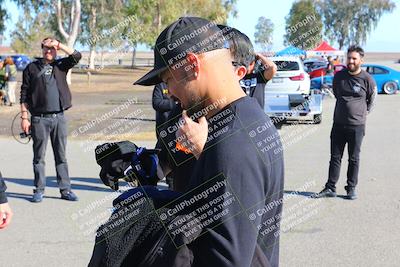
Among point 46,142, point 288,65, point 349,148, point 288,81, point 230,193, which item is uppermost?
point 230,193

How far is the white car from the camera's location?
1697 centimetres

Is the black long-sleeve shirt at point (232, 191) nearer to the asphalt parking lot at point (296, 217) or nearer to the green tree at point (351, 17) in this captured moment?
the asphalt parking lot at point (296, 217)

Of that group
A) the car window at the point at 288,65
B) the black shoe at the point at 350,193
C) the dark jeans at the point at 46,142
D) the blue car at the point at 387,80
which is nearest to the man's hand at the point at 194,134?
the dark jeans at the point at 46,142

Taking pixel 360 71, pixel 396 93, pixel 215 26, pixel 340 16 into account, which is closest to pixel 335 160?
pixel 360 71

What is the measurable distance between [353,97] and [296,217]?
1837mm

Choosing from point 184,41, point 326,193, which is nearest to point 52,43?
point 326,193

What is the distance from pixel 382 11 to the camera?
78.4 meters

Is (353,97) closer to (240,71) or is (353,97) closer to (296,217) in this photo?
(296,217)

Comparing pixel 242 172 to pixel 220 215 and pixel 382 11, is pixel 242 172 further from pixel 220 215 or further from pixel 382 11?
pixel 382 11

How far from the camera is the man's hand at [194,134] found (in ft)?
5.28

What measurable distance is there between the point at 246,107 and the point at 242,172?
258mm

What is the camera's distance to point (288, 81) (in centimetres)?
1703

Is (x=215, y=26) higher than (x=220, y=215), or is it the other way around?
(x=215, y=26)

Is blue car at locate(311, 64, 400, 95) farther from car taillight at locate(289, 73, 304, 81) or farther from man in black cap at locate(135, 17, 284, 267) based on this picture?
man in black cap at locate(135, 17, 284, 267)
